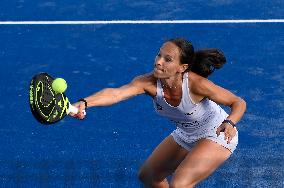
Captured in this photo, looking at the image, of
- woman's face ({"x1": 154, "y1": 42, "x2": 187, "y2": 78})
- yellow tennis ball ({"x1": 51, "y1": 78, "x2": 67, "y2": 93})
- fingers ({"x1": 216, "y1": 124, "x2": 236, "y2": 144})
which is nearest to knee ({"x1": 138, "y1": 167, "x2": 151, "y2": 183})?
woman's face ({"x1": 154, "y1": 42, "x2": 187, "y2": 78})

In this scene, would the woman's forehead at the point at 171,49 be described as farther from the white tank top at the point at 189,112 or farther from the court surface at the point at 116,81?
the court surface at the point at 116,81

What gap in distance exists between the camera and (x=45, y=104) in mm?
6168

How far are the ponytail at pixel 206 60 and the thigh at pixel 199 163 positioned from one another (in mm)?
619

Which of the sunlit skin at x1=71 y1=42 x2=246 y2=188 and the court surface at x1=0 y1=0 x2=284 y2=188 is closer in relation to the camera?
the sunlit skin at x1=71 y1=42 x2=246 y2=188

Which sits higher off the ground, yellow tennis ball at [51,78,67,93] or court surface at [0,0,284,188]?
yellow tennis ball at [51,78,67,93]

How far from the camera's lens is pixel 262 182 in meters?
8.15

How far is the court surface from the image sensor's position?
841 centimetres

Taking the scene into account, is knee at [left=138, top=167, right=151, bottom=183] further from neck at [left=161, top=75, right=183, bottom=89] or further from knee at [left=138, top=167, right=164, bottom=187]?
neck at [left=161, top=75, right=183, bottom=89]

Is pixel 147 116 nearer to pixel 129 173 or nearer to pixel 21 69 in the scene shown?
pixel 129 173

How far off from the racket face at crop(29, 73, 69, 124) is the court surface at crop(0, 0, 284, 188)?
2.12 metres

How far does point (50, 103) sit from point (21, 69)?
15.2 feet

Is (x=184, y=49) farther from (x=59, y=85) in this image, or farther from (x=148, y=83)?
(x=59, y=85)

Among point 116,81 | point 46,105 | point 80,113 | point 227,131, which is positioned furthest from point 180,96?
point 116,81

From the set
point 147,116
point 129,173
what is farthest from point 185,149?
point 147,116
